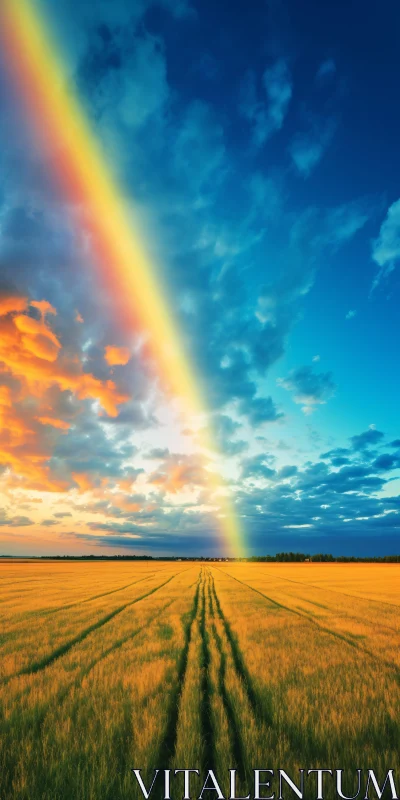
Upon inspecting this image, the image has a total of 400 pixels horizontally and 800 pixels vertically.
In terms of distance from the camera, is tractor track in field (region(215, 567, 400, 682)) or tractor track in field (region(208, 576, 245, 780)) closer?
tractor track in field (region(208, 576, 245, 780))

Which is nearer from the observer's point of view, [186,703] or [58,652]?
[186,703]

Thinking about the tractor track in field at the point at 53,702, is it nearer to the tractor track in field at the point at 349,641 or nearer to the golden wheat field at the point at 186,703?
the golden wheat field at the point at 186,703

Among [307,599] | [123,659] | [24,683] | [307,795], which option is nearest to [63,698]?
[24,683]

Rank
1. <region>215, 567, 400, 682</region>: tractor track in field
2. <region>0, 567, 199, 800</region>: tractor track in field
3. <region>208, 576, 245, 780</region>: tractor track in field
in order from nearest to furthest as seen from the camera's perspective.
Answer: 1. <region>208, 576, 245, 780</region>: tractor track in field
2. <region>0, 567, 199, 800</region>: tractor track in field
3. <region>215, 567, 400, 682</region>: tractor track in field

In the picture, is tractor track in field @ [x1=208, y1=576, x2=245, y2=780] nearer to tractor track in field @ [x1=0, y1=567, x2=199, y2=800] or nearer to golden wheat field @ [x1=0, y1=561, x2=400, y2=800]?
golden wheat field @ [x1=0, y1=561, x2=400, y2=800]

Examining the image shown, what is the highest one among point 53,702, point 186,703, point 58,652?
point 186,703

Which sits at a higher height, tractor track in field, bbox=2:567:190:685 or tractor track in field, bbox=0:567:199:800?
tractor track in field, bbox=0:567:199:800

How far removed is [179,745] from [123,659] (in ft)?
19.0

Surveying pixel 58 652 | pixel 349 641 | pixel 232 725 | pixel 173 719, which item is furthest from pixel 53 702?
pixel 349 641

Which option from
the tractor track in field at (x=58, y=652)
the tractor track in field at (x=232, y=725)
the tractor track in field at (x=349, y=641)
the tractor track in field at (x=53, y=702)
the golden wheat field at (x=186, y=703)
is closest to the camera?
the golden wheat field at (x=186, y=703)

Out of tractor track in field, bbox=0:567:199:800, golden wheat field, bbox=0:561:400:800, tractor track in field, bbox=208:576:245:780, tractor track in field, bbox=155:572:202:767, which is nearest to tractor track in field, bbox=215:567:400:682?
golden wheat field, bbox=0:561:400:800

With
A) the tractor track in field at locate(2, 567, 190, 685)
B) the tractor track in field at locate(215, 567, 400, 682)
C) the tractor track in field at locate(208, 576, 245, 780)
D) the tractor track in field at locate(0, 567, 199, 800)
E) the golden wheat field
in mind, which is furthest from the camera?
the tractor track in field at locate(215, 567, 400, 682)

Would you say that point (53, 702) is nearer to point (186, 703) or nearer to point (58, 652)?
point (186, 703)

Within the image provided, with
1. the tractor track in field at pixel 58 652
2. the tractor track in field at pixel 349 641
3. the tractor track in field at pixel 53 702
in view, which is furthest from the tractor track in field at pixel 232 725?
the tractor track in field at pixel 58 652
